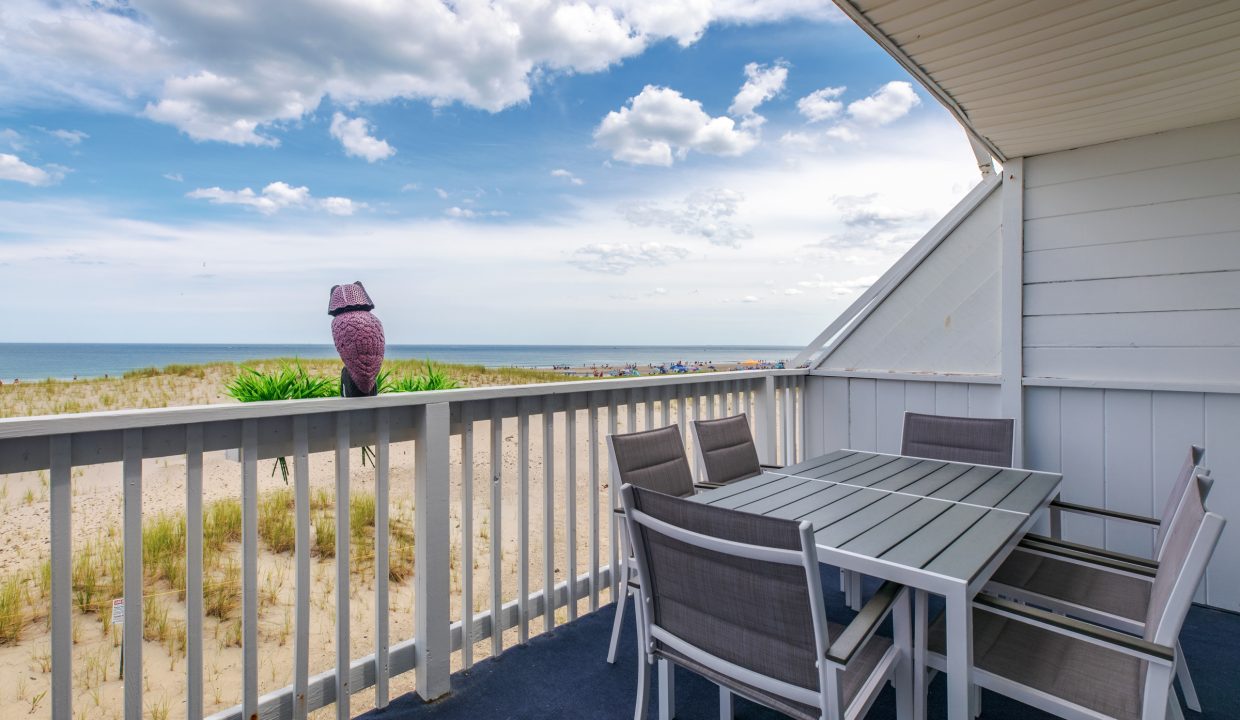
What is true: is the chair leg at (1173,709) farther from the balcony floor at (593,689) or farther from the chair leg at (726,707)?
the chair leg at (726,707)

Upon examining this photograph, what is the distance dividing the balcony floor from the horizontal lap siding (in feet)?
4.36

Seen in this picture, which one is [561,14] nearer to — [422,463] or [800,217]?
[800,217]

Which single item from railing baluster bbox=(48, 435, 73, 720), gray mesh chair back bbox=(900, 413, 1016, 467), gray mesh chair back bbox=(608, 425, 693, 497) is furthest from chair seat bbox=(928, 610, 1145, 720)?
railing baluster bbox=(48, 435, 73, 720)

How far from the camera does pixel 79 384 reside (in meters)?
7.20

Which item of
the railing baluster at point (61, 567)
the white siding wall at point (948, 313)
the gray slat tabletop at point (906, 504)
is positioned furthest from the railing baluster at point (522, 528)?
the white siding wall at point (948, 313)

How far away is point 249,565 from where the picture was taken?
180cm

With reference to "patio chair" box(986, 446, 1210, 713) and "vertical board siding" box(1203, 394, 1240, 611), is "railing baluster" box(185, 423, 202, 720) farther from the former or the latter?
"vertical board siding" box(1203, 394, 1240, 611)

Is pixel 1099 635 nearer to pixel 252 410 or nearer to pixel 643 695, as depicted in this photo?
pixel 643 695

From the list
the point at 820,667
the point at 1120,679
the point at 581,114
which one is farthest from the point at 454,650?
the point at 581,114

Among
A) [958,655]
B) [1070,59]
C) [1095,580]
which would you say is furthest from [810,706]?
[1070,59]

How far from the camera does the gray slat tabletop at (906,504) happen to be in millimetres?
1584

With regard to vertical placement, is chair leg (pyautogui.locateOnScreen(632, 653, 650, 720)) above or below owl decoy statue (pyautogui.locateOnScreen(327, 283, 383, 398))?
below

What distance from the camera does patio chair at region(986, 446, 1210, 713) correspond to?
69.2 inches

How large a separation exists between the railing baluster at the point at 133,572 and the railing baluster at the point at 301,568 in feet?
1.28
